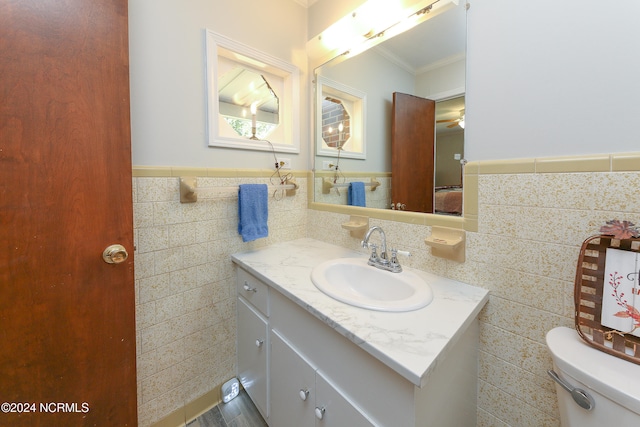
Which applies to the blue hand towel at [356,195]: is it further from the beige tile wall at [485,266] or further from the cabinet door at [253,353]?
Result: the cabinet door at [253,353]

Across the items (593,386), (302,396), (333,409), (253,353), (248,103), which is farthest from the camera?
(248,103)

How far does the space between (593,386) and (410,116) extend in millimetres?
1113

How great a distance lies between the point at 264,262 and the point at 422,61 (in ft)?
4.00

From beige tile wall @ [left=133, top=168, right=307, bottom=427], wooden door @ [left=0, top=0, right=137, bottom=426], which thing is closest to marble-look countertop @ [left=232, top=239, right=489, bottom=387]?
beige tile wall @ [left=133, top=168, right=307, bottom=427]

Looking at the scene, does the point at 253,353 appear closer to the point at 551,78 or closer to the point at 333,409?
the point at 333,409

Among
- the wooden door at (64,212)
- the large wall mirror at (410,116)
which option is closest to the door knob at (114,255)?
the wooden door at (64,212)

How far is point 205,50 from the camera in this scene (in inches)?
48.5

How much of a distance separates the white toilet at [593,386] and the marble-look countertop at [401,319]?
223 millimetres

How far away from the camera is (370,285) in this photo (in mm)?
1147

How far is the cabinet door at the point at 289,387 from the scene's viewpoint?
0.89m

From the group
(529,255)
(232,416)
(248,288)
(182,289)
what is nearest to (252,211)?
(248,288)

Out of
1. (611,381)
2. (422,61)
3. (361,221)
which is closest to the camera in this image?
(611,381)

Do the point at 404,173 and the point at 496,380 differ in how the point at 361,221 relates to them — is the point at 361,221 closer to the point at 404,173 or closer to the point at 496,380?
the point at 404,173

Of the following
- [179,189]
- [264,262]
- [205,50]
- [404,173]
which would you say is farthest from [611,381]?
[205,50]
